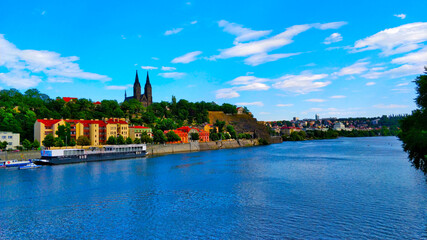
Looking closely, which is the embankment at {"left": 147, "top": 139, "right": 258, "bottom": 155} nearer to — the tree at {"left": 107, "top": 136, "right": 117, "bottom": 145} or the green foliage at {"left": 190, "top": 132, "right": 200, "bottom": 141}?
the green foliage at {"left": 190, "top": 132, "right": 200, "bottom": 141}

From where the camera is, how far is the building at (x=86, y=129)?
69.1 metres

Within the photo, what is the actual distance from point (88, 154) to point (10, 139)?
58.8ft

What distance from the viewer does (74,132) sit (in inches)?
2953

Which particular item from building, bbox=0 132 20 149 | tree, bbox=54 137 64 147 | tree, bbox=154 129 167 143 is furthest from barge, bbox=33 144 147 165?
tree, bbox=154 129 167 143

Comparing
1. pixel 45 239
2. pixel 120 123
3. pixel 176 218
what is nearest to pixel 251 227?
pixel 176 218

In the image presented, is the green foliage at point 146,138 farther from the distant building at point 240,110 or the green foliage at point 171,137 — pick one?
the distant building at point 240,110

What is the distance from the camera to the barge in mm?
54938

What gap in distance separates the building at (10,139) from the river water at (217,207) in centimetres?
2992

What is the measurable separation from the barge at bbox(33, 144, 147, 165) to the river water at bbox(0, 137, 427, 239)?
1687cm

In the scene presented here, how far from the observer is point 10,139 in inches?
2517

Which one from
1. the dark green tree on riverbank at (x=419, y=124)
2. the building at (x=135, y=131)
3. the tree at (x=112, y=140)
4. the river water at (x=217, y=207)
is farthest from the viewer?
the building at (x=135, y=131)

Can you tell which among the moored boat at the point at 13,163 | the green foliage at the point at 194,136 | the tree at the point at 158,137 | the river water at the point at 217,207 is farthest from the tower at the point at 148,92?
the river water at the point at 217,207

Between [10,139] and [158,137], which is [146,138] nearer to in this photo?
[158,137]

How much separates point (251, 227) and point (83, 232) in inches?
421
